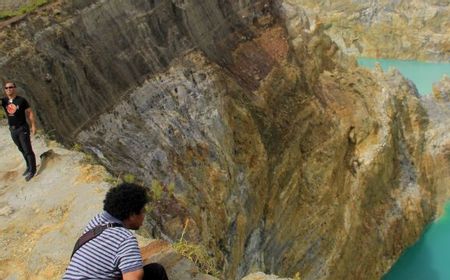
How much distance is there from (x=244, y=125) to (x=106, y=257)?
16066 mm

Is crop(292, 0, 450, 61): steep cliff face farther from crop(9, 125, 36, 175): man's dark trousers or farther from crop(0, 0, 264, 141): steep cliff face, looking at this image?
crop(9, 125, 36, 175): man's dark trousers

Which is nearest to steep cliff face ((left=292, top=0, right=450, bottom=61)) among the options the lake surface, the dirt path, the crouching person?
the lake surface

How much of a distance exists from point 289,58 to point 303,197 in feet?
20.9

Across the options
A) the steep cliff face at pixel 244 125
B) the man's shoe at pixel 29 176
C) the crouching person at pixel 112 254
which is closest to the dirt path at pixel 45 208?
the man's shoe at pixel 29 176

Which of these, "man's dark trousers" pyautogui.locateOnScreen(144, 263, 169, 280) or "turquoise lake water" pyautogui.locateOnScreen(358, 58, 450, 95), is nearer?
"man's dark trousers" pyautogui.locateOnScreen(144, 263, 169, 280)

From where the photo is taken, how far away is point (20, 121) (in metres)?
9.88

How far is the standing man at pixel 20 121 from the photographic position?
9.74 metres

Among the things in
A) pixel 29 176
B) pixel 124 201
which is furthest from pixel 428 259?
pixel 124 201

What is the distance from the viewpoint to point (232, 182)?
62.7 ft

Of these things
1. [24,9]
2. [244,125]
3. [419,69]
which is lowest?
[419,69]

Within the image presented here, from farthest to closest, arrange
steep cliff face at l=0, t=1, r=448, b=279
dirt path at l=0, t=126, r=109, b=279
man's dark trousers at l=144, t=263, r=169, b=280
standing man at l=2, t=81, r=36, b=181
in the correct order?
steep cliff face at l=0, t=1, r=448, b=279 < standing man at l=2, t=81, r=36, b=181 < dirt path at l=0, t=126, r=109, b=279 < man's dark trousers at l=144, t=263, r=169, b=280

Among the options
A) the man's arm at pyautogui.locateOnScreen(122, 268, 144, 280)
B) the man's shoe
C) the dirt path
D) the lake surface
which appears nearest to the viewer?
the man's arm at pyautogui.locateOnScreen(122, 268, 144, 280)

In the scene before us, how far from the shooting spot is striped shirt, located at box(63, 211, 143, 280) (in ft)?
17.3

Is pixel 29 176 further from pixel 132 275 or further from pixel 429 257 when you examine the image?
pixel 429 257
